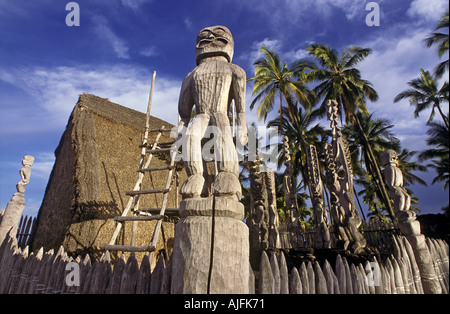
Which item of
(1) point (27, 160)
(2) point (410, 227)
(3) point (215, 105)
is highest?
(1) point (27, 160)

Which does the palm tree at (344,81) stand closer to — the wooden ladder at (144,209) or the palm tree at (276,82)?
the palm tree at (276,82)

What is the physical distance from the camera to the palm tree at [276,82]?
58.2 feet

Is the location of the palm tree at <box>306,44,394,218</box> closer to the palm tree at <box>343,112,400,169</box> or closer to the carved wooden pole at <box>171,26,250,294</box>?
the palm tree at <box>343,112,400,169</box>

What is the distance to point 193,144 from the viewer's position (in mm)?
2480

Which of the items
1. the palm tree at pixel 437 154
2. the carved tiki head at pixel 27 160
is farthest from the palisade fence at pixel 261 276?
the palm tree at pixel 437 154

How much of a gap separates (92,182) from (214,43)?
6782 millimetres

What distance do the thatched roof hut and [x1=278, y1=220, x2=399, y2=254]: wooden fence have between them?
4.65 metres

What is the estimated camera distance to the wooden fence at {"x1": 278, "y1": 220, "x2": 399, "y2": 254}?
8.64 metres

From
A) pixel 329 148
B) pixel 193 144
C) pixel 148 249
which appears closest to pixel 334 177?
pixel 329 148

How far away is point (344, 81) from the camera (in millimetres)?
18406

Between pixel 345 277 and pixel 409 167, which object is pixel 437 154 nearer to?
pixel 409 167

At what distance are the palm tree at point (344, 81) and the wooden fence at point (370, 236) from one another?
10.5 m

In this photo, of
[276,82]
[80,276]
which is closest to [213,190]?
[80,276]

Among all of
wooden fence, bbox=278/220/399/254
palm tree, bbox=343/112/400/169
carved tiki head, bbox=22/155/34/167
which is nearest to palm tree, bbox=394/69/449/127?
palm tree, bbox=343/112/400/169
